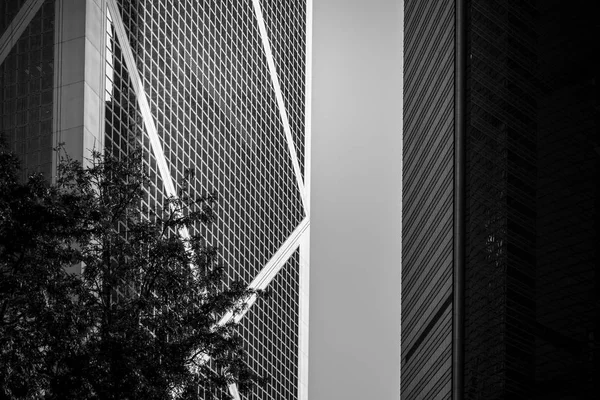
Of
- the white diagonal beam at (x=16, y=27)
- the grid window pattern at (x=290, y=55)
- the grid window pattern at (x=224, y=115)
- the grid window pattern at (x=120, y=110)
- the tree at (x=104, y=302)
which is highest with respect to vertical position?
the grid window pattern at (x=290, y=55)

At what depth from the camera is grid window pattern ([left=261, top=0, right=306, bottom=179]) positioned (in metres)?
125

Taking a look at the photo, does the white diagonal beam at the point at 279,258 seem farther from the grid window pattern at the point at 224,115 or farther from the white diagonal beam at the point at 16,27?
the white diagonal beam at the point at 16,27

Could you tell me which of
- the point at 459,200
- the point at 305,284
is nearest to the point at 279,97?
the point at 305,284

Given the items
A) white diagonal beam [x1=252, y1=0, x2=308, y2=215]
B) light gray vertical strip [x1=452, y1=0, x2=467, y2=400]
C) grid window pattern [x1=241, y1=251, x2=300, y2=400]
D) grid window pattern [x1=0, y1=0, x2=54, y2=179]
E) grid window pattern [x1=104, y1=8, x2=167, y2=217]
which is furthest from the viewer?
white diagonal beam [x1=252, y1=0, x2=308, y2=215]

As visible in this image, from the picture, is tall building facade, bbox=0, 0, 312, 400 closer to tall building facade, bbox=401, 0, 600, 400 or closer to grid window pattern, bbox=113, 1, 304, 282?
grid window pattern, bbox=113, 1, 304, 282

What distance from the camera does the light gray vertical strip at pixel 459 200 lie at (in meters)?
86.3

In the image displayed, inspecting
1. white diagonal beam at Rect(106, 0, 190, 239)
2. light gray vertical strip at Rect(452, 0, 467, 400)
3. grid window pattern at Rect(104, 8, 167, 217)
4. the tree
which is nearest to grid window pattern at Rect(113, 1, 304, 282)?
white diagonal beam at Rect(106, 0, 190, 239)

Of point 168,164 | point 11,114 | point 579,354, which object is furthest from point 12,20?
point 579,354

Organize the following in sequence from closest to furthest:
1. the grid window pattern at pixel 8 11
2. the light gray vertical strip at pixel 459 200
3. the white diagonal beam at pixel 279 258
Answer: the grid window pattern at pixel 8 11, the light gray vertical strip at pixel 459 200, the white diagonal beam at pixel 279 258

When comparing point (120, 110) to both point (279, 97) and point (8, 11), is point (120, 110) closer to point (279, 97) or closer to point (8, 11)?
point (8, 11)

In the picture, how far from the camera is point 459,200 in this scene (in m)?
88.8

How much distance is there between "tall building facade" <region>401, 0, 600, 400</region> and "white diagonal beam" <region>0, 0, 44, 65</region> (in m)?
33.6

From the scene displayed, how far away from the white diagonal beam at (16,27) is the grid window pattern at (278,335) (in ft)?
126

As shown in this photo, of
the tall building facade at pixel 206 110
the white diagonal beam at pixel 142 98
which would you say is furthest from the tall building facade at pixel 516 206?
the white diagonal beam at pixel 142 98
